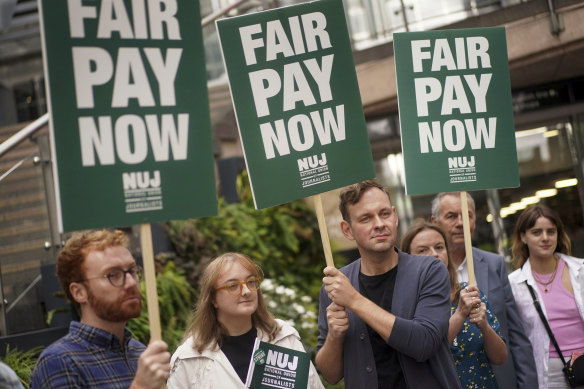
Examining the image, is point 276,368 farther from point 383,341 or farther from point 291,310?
point 291,310

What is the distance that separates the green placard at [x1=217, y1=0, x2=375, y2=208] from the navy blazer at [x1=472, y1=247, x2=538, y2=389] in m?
1.33

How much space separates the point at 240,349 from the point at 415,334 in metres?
0.92

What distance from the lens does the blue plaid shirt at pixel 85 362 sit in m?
3.05

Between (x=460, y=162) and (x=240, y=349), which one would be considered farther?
(x=460, y=162)

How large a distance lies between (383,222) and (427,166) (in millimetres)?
714

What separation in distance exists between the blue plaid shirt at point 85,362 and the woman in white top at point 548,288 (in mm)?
2885

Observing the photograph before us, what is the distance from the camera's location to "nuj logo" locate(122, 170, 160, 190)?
316 centimetres

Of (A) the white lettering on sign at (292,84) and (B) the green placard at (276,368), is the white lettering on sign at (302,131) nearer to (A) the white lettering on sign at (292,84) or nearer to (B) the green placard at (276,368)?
(A) the white lettering on sign at (292,84)

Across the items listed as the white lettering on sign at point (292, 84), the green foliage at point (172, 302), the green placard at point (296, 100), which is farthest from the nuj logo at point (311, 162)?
the green foliage at point (172, 302)

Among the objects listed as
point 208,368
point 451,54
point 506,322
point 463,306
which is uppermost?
point 451,54

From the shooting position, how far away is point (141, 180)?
3.19 metres

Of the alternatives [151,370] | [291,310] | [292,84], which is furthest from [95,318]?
[291,310]

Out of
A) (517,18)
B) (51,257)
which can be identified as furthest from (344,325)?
(517,18)

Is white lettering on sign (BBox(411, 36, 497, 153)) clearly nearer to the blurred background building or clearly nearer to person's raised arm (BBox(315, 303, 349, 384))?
person's raised arm (BBox(315, 303, 349, 384))
